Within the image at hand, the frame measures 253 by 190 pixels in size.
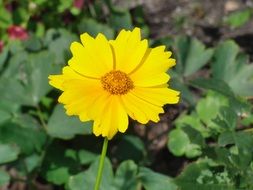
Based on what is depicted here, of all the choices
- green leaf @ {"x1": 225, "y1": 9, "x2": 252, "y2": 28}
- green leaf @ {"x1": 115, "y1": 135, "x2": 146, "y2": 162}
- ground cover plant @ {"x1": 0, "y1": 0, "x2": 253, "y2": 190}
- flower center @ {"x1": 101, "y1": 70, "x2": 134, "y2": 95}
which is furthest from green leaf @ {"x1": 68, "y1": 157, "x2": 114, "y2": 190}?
green leaf @ {"x1": 225, "y1": 9, "x2": 252, "y2": 28}

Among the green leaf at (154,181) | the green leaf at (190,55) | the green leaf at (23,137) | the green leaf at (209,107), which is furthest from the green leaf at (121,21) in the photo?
the green leaf at (154,181)

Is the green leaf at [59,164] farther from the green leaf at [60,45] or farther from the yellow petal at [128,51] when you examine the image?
the yellow petal at [128,51]

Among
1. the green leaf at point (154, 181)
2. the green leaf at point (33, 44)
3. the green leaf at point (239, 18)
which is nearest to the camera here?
the green leaf at point (154, 181)

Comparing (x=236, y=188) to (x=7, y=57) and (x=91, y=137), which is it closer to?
(x=91, y=137)

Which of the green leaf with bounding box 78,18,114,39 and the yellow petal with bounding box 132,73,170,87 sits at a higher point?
the green leaf with bounding box 78,18,114,39

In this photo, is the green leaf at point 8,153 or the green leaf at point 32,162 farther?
the green leaf at point 32,162

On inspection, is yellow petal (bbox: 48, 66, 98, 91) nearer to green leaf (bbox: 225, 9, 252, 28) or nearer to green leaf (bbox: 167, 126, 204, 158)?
green leaf (bbox: 167, 126, 204, 158)

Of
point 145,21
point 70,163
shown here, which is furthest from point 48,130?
point 145,21
